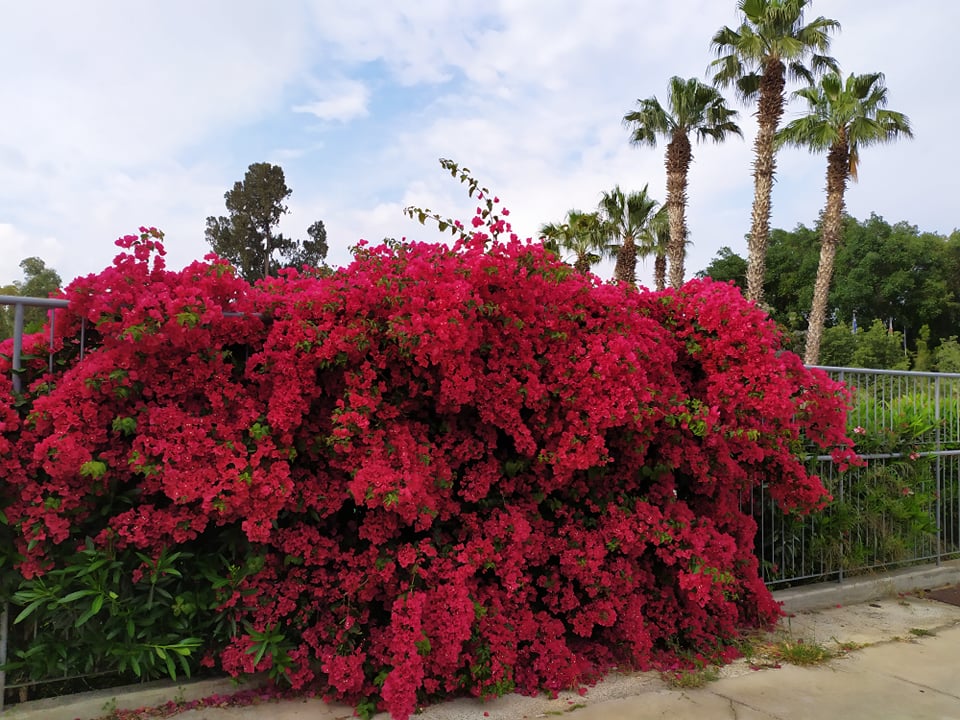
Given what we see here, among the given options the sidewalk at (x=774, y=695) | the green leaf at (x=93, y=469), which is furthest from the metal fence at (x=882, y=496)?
the green leaf at (x=93, y=469)

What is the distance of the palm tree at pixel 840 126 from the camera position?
71.3 feet

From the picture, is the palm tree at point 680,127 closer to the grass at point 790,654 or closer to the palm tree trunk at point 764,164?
the palm tree trunk at point 764,164

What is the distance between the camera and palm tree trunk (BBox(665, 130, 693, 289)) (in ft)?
76.5

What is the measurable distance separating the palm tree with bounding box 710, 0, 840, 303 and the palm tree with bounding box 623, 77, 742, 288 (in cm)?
149

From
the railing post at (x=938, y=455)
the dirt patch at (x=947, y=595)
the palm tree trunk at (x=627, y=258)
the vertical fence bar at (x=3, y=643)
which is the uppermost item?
the palm tree trunk at (x=627, y=258)

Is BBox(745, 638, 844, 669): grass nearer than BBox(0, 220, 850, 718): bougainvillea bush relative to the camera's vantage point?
No

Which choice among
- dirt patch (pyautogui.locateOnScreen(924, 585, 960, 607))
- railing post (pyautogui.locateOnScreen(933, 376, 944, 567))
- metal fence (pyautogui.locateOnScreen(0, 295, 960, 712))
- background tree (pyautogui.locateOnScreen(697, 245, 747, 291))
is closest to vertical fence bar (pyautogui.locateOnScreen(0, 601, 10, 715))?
metal fence (pyautogui.locateOnScreen(0, 295, 960, 712))

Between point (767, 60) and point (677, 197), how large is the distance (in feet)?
16.1

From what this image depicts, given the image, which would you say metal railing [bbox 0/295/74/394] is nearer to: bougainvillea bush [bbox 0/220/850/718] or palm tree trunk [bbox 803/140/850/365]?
bougainvillea bush [bbox 0/220/850/718]

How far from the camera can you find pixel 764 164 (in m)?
21.1

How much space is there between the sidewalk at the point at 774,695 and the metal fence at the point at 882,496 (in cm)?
92

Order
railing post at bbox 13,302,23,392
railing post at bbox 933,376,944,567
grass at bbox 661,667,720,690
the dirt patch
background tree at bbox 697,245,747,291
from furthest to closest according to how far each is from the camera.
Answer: background tree at bbox 697,245,747,291 → railing post at bbox 933,376,944,567 → the dirt patch → grass at bbox 661,667,720,690 → railing post at bbox 13,302,23,392

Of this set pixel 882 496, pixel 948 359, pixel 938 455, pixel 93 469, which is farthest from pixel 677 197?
pixel 93 469

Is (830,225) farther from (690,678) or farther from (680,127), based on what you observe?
(690,678)
